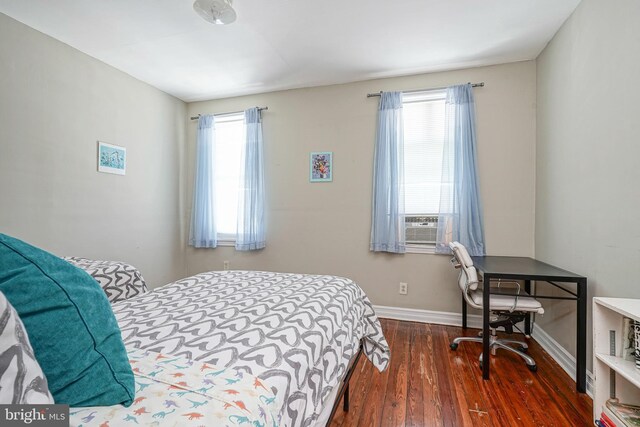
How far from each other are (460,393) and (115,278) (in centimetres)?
265

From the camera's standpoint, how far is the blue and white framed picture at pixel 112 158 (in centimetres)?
296

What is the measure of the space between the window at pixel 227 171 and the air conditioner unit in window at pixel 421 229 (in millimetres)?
2155

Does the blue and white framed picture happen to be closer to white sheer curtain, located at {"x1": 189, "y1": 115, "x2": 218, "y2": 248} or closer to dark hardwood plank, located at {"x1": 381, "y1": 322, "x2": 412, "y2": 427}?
white sheer curtain, located at {"x1": 189, "y1": 115, "x2": 218, "y2": 248}

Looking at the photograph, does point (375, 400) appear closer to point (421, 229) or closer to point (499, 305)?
point (499, 305)

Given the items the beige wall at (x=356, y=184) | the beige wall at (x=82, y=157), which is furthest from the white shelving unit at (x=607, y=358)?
the beige wall at (x=82, y=157)

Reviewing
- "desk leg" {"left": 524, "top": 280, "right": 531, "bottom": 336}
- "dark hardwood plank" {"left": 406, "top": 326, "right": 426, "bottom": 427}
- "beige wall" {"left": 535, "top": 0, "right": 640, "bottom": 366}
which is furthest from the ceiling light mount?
"desk leg" {"left": 524, "top": 280, "right": 531, "bottom": 336}

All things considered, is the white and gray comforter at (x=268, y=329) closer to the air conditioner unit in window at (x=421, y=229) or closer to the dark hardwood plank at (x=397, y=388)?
the dark hardwood plank at (x=397, y=388)

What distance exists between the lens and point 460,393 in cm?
185

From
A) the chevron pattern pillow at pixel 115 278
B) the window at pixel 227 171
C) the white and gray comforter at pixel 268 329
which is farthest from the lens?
the window at pixel 227 171

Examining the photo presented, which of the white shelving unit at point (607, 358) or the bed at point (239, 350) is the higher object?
the bed at point (239, 350)

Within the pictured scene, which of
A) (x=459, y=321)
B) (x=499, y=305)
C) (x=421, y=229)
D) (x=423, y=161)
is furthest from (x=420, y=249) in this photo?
(x=499, y=305)

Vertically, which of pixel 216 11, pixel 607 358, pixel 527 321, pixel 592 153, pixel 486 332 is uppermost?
pixel 216 11

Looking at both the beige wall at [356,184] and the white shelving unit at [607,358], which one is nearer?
the white shelving unit at [607,358]

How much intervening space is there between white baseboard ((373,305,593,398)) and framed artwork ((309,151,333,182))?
1614mm
